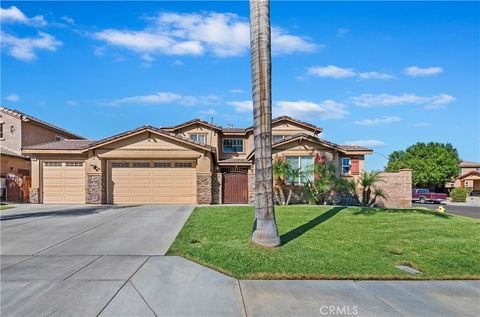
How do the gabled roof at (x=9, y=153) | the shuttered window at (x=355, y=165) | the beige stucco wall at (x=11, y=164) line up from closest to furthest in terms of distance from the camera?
the shuttered window at (x=355, y=165) < the beige stucco wall at (x=11, y=164) < the gabled roof at (x=9, y=153)

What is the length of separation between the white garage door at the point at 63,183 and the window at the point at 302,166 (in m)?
12.5

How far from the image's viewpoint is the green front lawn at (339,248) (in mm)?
6996

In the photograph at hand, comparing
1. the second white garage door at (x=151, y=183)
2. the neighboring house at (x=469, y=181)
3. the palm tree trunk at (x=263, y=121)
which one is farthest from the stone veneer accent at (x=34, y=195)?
the neighboring house at (x=469, y=181)

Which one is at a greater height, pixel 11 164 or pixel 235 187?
pixel 11 164

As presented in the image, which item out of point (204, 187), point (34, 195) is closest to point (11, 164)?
point (34, 195)

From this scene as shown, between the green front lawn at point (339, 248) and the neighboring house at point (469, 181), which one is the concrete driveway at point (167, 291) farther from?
the neighboring house at point (469, 181)

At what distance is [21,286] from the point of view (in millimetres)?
5938

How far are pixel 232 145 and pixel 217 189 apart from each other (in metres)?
8.15

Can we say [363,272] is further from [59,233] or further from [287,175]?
[287,175]

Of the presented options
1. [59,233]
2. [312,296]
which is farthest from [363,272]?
[59,233]

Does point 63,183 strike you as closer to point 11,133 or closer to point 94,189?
point 94,189

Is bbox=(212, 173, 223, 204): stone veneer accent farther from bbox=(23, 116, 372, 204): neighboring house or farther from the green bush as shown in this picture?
the green bush

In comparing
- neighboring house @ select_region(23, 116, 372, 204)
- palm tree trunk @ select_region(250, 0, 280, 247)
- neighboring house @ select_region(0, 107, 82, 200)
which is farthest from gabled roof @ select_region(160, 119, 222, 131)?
palm tree trunk @ select_region(250, 0, 280, 247)

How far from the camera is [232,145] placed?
28719 millimetres
